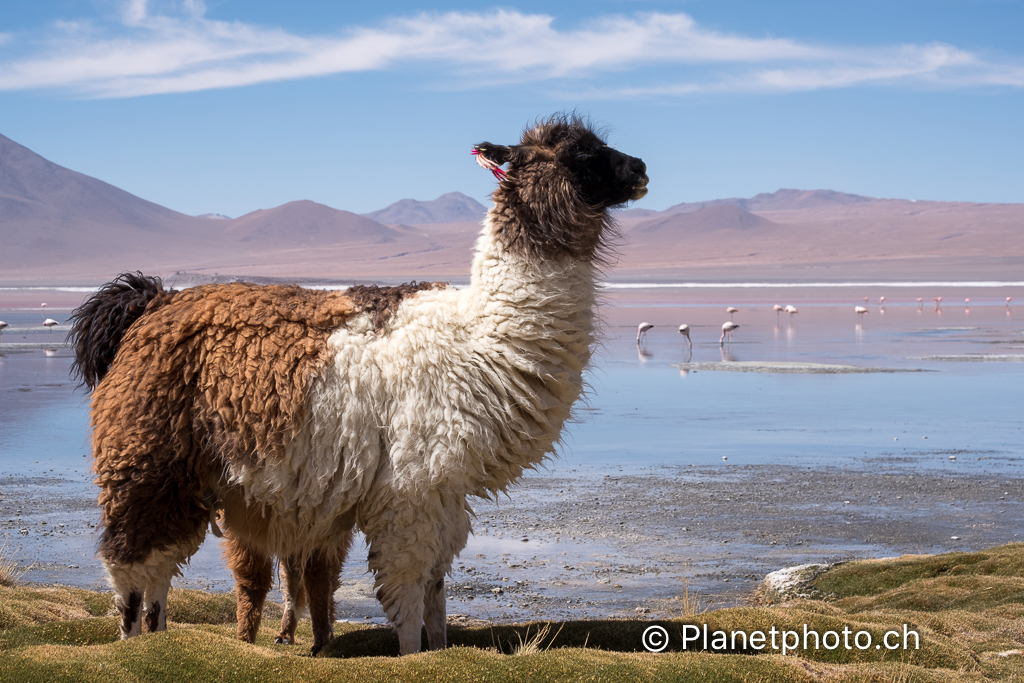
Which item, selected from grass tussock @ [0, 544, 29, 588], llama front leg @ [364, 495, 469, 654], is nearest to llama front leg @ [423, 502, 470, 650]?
llama front leg @ [364, 495, 469, 654]

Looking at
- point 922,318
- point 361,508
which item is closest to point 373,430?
point 361,508

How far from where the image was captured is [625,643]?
4.83 metres

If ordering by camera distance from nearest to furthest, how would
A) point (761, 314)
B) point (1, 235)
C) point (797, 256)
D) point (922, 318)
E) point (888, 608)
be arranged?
point (888, 608), point (922, 318), point (761, 314), point (797, 256), point (1, 235)

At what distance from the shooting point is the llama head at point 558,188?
4.41 meters

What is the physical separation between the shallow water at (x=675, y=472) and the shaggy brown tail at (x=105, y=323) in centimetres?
233

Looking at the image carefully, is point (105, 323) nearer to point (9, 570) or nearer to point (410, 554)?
point (410, 554)

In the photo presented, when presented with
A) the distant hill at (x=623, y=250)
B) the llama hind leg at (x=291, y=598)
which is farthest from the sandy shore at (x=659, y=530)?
the distant hill at (x=623, y=250)

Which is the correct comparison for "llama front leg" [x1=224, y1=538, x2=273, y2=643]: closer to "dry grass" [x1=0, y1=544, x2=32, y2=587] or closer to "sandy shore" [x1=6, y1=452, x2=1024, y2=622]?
"sandy shore" [x1=6, y1=452, x2=1024, y2=622]

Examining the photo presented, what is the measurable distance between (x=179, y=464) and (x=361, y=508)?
842mm

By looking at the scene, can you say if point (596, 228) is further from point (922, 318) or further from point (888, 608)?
point (922, 318)

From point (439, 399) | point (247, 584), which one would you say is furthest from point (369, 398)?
point (247, 584)

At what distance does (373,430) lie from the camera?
425 cm

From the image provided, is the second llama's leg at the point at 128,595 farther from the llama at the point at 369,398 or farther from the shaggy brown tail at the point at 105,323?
the shaggy brown tail at the point at 105,323

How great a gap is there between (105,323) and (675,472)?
24.0 feet
